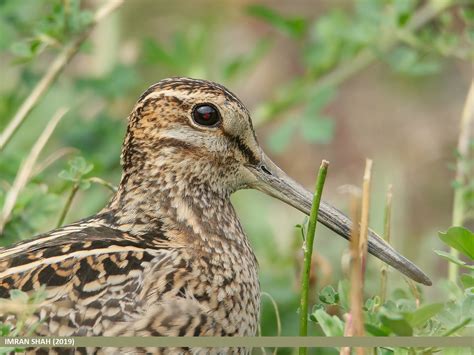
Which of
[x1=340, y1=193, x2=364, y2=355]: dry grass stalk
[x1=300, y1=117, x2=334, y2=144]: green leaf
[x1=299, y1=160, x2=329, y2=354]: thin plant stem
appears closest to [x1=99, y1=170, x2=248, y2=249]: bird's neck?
[x1=299, y1=160, x2=329, y2=354]: thin plant stem

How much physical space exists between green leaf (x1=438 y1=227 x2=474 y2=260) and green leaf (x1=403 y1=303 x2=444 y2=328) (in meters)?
0.37

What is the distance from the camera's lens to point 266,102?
5.23 m

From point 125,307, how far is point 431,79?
4.46m

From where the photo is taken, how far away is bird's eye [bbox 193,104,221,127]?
10.5 feet

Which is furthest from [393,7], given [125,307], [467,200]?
[125,307]

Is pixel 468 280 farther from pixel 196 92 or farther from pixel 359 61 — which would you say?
pixel 359 61

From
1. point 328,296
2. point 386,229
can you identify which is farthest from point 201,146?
point 328,296

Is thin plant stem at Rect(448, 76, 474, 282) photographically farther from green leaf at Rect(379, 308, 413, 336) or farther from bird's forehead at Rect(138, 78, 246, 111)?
green leaf at Rect(379, 308, 413, 336)

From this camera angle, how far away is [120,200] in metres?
3.30

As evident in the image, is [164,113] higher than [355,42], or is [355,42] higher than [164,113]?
[355,42]

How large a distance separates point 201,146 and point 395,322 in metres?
1.05

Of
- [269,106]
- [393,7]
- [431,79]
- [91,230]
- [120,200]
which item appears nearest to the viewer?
[91,230]

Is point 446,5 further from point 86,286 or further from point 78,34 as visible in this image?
point 86,286

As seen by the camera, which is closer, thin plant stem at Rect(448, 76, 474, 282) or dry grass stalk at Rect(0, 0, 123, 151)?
thin plant stem at Rect(448, 76, 474, 282)
